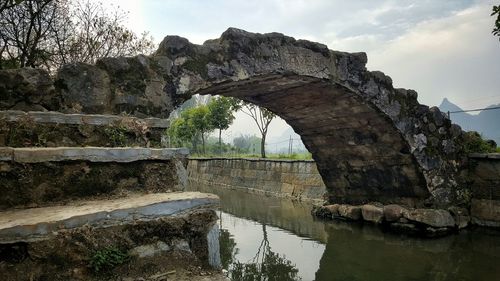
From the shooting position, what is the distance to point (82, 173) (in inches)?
85.6

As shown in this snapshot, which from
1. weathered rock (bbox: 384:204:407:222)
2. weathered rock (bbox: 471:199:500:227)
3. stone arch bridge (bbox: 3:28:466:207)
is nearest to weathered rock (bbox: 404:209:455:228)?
weathered rock (bbox: 384:204:407:222)

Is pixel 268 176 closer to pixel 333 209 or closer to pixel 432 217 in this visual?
pixel 333 209

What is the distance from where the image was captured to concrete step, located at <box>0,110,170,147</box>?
2.38 metres

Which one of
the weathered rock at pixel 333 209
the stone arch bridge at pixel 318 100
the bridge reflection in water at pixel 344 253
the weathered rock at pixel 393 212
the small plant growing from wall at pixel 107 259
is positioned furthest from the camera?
the weathered rock at pixel 333 209

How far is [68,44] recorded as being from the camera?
10.1m

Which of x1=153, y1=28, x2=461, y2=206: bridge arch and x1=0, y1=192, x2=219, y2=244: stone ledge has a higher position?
x1=153, y1=28, x2=461, y2=206: bridge arch

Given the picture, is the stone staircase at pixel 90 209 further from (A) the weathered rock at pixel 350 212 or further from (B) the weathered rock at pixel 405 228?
(A) the weathered rock at pixel 350 212

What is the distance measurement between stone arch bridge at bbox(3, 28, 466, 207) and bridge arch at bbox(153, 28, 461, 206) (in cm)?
2

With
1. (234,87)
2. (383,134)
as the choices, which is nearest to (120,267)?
(234,87)

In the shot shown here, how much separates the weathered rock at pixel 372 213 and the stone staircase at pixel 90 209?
248 inches

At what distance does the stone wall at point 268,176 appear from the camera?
1194cm

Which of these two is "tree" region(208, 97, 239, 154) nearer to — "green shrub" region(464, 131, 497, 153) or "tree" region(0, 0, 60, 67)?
"tree" region(0, 0, 60, 67)

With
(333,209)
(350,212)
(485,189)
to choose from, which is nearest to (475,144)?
(485,189)

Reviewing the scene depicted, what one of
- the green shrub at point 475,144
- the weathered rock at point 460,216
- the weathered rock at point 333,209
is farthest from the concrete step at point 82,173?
the green shrub at point 475,144
